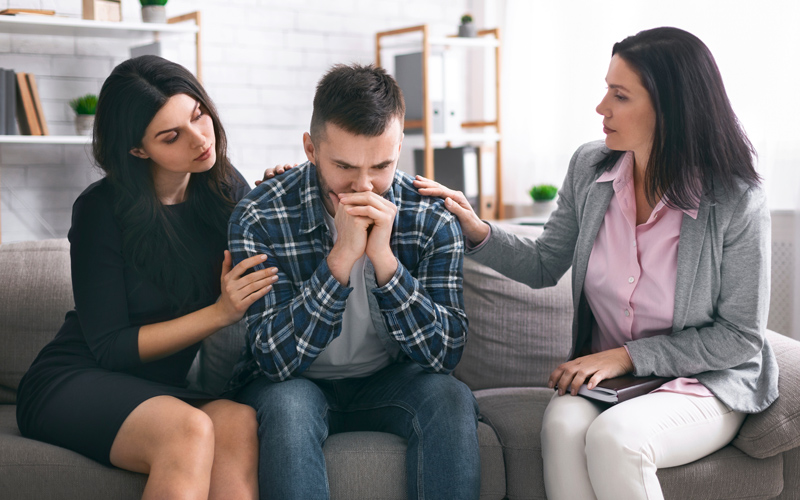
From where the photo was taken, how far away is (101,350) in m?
1.53

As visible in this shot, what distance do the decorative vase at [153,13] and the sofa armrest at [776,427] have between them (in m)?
2.42

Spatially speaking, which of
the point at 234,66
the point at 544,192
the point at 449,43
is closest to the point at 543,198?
the point at 544,192

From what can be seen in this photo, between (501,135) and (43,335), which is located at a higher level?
(501,135)

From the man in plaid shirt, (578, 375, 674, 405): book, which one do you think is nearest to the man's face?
the man in plaid shirt

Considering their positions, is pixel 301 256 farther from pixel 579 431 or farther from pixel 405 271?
pixel 579 431

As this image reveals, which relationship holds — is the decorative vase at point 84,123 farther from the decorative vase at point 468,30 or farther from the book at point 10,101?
the decorative vase at point 468,30

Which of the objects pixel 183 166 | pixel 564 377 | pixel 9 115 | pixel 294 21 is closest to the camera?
pixel 564 377

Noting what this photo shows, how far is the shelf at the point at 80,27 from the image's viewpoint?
2557 mm

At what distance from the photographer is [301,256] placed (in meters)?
1.54

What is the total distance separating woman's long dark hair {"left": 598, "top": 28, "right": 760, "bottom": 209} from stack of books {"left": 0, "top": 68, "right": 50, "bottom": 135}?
2.15 metres

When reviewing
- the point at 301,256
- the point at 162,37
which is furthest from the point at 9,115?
the point at 301,256

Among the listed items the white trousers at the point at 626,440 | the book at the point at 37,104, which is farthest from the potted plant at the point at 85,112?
the white trousers at the point at 626,440

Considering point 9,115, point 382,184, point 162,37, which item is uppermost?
point 162,37

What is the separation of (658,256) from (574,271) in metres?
0.19
